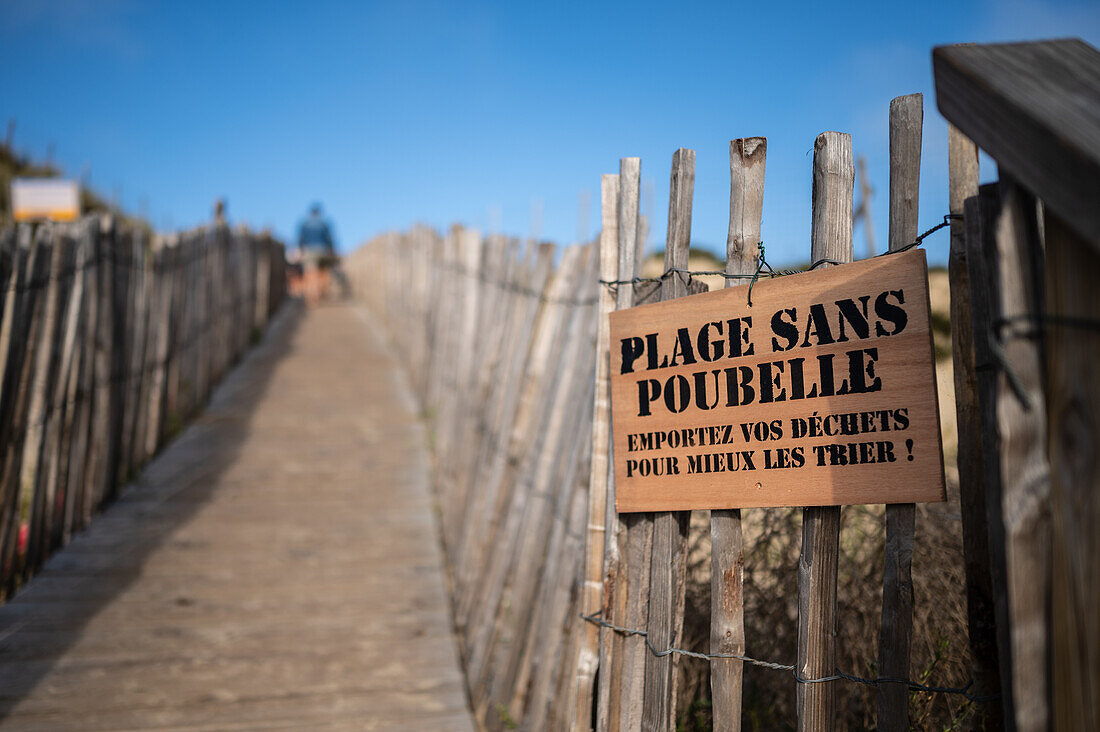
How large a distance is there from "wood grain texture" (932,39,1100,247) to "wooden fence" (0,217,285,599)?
389cm

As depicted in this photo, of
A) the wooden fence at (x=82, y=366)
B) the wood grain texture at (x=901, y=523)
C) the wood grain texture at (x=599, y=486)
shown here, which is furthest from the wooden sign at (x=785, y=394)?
the wooden fence at (x=82, y=366)

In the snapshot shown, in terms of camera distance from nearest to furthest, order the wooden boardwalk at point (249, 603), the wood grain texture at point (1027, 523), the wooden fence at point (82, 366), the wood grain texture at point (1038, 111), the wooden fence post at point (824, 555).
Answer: the wood grain texture at point (1038, 111) → the wood grain texture at point (1027, 523) → the wooden fence post at point (824, 555) → the wooden boardwalk at point (249, 603) → the wooden fence at point (82, 366)

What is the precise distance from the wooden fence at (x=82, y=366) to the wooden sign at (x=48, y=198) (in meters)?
1.24

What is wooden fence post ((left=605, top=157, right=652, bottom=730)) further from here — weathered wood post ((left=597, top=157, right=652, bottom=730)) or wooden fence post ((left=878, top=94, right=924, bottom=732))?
wooden fence post ((left=878, top=94, right=924, bottom=732))

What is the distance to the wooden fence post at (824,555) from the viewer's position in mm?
1623

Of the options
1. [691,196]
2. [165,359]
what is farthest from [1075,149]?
[165,359]

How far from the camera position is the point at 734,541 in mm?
1801

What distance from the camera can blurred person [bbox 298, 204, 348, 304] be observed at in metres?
15.9

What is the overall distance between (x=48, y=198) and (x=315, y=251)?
8941mm

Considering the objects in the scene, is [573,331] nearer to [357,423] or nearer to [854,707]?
[854,707]

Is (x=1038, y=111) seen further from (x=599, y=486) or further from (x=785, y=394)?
(x=599, y=486)

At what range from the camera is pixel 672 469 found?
1895mm

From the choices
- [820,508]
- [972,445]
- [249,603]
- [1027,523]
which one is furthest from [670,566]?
[249,603]

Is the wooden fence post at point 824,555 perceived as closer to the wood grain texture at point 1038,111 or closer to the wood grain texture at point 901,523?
the wood grain texture at point 901,523
